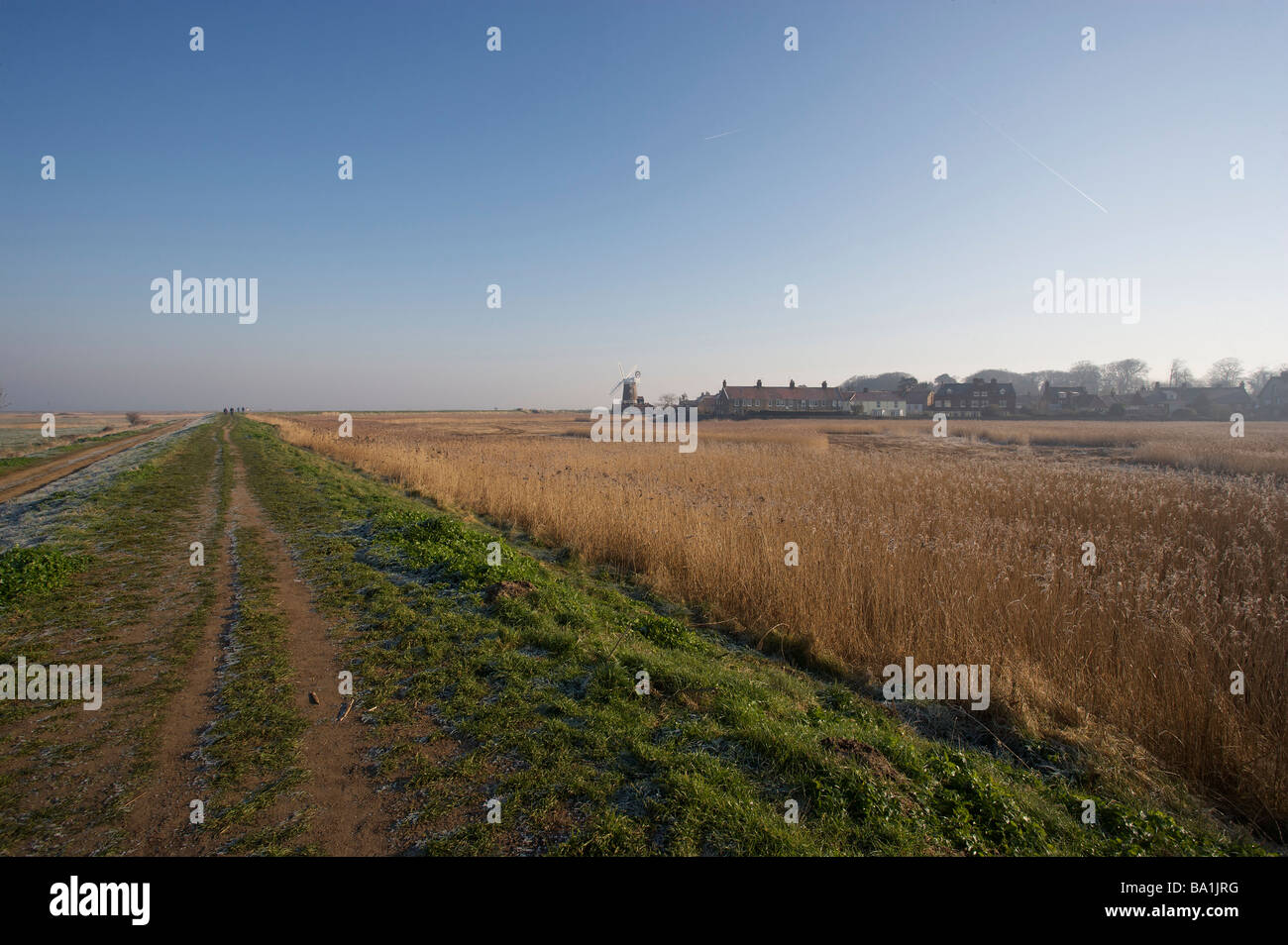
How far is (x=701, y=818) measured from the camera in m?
3.30

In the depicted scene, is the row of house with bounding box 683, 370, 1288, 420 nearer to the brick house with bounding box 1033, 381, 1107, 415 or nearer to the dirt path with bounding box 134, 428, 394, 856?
the brick house with bounding box 1033, 381, 1107, 415

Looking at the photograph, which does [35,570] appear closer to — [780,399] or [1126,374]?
[780,399]

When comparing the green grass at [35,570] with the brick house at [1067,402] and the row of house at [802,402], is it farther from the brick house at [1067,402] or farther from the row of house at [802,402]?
the brick house at [1067,402]

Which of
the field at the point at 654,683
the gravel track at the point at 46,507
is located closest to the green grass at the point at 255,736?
the field at the point at 654,683

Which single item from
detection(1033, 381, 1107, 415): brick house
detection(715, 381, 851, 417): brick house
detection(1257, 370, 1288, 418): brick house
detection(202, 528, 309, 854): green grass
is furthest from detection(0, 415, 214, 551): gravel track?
detection(1257, 370, 1288, 418): brick house

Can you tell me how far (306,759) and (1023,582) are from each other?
8.78m

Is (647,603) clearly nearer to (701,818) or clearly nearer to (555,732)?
(555,732)

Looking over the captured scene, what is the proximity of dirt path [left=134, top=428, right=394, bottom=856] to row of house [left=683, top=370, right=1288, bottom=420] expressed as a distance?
74.2 m

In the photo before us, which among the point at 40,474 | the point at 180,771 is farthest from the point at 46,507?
the point at 180,771

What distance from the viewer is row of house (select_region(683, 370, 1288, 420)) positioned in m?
78.2

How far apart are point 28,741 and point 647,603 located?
6.82 m

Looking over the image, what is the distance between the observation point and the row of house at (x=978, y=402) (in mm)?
78188

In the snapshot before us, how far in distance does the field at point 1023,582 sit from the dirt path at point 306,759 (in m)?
5.28
